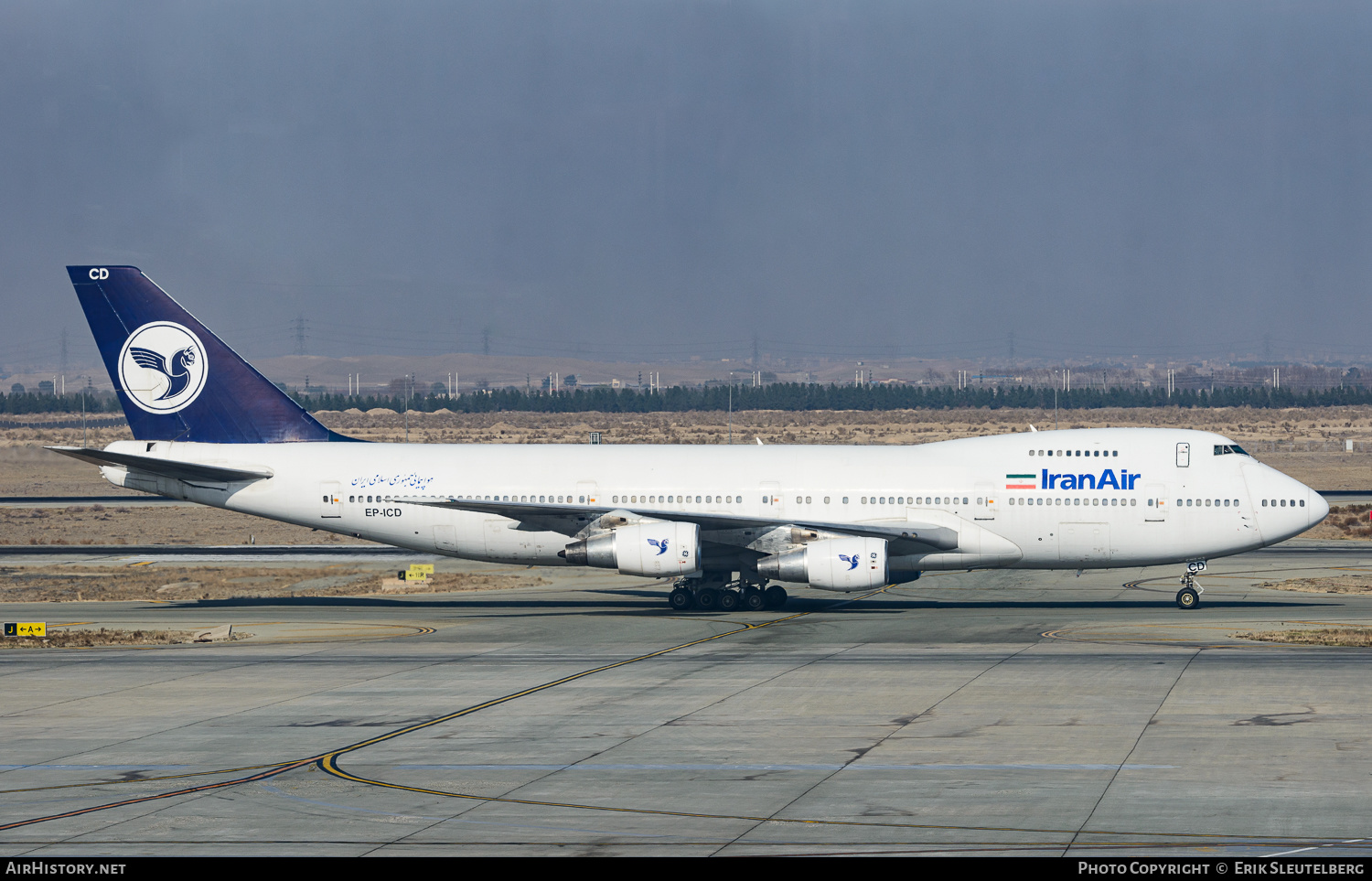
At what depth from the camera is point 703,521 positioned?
1506 inches

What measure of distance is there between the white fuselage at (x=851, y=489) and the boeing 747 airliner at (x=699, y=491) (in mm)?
59

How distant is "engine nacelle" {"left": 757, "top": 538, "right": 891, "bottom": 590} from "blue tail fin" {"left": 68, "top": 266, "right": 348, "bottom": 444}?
51.6 ft

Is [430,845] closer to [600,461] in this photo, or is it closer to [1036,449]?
[600,461]

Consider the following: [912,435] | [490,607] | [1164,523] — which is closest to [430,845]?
[490,607]

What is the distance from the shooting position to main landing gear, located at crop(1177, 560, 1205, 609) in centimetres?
3888

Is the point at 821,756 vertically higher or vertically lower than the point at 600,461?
lower

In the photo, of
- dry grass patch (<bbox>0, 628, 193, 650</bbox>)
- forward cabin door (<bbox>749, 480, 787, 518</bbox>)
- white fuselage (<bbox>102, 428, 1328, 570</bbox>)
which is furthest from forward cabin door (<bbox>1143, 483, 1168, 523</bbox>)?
dry grass patch (<bbox>0, 628, 193, 650</bbox>)

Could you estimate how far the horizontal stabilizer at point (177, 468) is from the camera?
38.8 meters

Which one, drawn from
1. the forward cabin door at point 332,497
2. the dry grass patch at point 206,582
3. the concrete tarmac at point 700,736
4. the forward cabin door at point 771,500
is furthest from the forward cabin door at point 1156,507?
the forward cabin door at point 332,497

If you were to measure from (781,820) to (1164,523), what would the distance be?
83.4 feet

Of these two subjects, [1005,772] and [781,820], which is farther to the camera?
[1005,772]

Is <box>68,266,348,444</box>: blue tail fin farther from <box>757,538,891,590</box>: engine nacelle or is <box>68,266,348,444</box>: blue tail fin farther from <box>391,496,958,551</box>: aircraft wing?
<box>757,538,891,590</box>: engine nacelle

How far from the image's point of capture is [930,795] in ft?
59.2

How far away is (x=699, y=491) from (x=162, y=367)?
56.2ft
